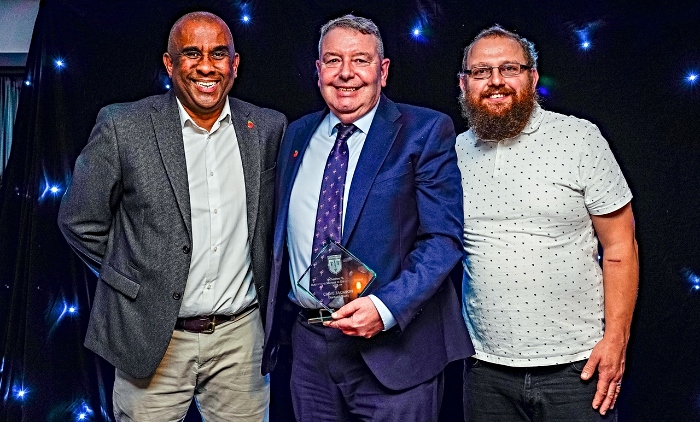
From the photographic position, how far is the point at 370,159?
226 cm

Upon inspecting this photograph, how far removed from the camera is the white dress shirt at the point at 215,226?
2.49 m

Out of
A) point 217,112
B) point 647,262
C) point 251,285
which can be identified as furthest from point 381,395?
point 647,262

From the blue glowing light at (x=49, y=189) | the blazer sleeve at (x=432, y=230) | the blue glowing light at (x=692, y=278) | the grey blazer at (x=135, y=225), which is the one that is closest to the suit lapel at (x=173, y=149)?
the grey blazer at (x=135, y=225)

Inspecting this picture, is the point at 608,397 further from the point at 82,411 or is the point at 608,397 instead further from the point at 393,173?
the point at 82,411

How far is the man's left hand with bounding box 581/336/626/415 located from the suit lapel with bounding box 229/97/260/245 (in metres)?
1.14

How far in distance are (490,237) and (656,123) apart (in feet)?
4.28

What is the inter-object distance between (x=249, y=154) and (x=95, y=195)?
51 centimetres

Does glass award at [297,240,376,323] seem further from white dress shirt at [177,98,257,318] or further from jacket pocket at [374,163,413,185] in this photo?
white dress shirt at [177,98,257,318]

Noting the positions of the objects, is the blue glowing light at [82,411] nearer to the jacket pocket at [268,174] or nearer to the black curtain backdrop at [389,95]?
the black curtain backdrop at [389,95]

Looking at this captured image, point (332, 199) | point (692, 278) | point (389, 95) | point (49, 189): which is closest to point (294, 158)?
point (332, 199)

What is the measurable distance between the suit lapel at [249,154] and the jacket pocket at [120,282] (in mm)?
398

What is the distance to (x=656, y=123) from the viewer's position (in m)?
3.22

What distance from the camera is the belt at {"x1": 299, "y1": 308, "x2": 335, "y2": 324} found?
223 cm

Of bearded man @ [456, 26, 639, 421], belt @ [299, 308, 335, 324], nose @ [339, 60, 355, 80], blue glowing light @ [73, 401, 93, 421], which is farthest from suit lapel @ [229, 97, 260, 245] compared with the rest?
blue glowing light @ [73, 401, 93, 421]
